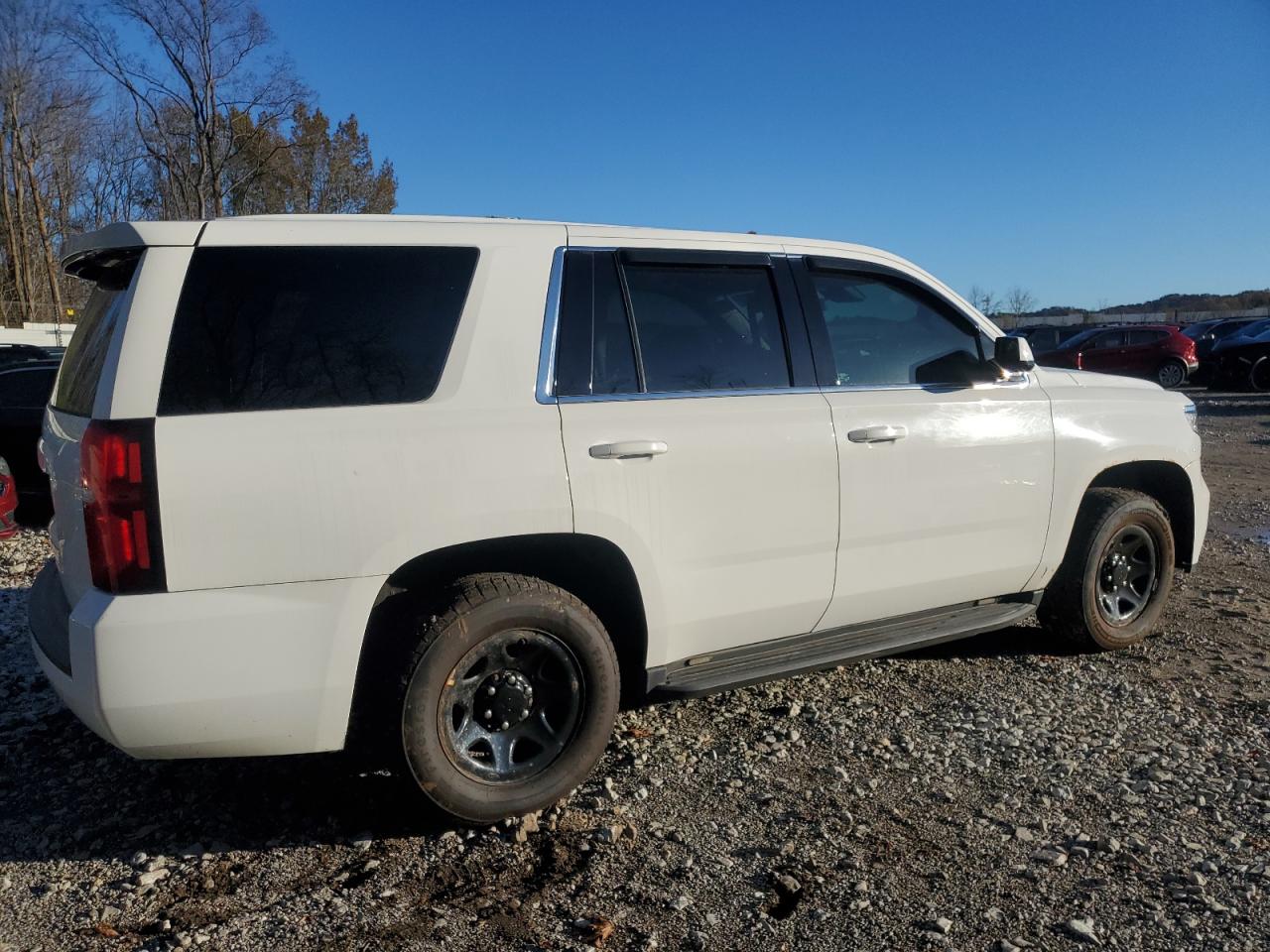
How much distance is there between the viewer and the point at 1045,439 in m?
4.42

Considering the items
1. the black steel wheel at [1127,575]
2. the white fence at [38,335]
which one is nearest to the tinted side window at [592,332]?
the black steel wheel at [1127,575]

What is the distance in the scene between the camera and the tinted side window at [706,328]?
11.9 feet

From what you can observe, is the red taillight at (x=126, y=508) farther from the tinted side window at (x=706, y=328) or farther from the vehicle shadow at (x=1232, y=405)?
the vehicle shadow at (x=1232, y=405)

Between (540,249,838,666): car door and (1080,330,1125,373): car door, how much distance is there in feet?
73.3

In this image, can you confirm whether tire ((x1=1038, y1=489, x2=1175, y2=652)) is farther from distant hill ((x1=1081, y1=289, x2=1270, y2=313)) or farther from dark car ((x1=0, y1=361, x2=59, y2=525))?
distant hill ((x1=1081, y1=289, x2=1270, y2=313))

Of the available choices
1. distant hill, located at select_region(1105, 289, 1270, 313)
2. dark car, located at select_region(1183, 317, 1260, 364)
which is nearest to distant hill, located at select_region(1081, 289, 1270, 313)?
distant hill, located at select_region(1105, 289, 1270, 313)

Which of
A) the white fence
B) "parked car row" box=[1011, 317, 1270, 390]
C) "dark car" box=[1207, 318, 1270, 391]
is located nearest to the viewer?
"dark car" box=[1207, 318, 1270, 391]

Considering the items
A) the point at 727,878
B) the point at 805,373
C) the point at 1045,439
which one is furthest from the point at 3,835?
the point at 1045,439

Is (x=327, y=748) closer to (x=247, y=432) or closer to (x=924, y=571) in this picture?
(x=247, y=432)

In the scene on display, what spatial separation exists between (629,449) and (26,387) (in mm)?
7243

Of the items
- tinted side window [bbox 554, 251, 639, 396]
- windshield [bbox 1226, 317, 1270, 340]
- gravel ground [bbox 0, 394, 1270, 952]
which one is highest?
windshield [bbox 1226, 317, 1270, 340]

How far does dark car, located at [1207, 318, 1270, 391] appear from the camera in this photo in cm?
2241

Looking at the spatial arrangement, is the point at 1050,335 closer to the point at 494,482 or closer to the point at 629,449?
the point at 629,449

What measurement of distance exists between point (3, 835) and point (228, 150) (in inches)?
1075
